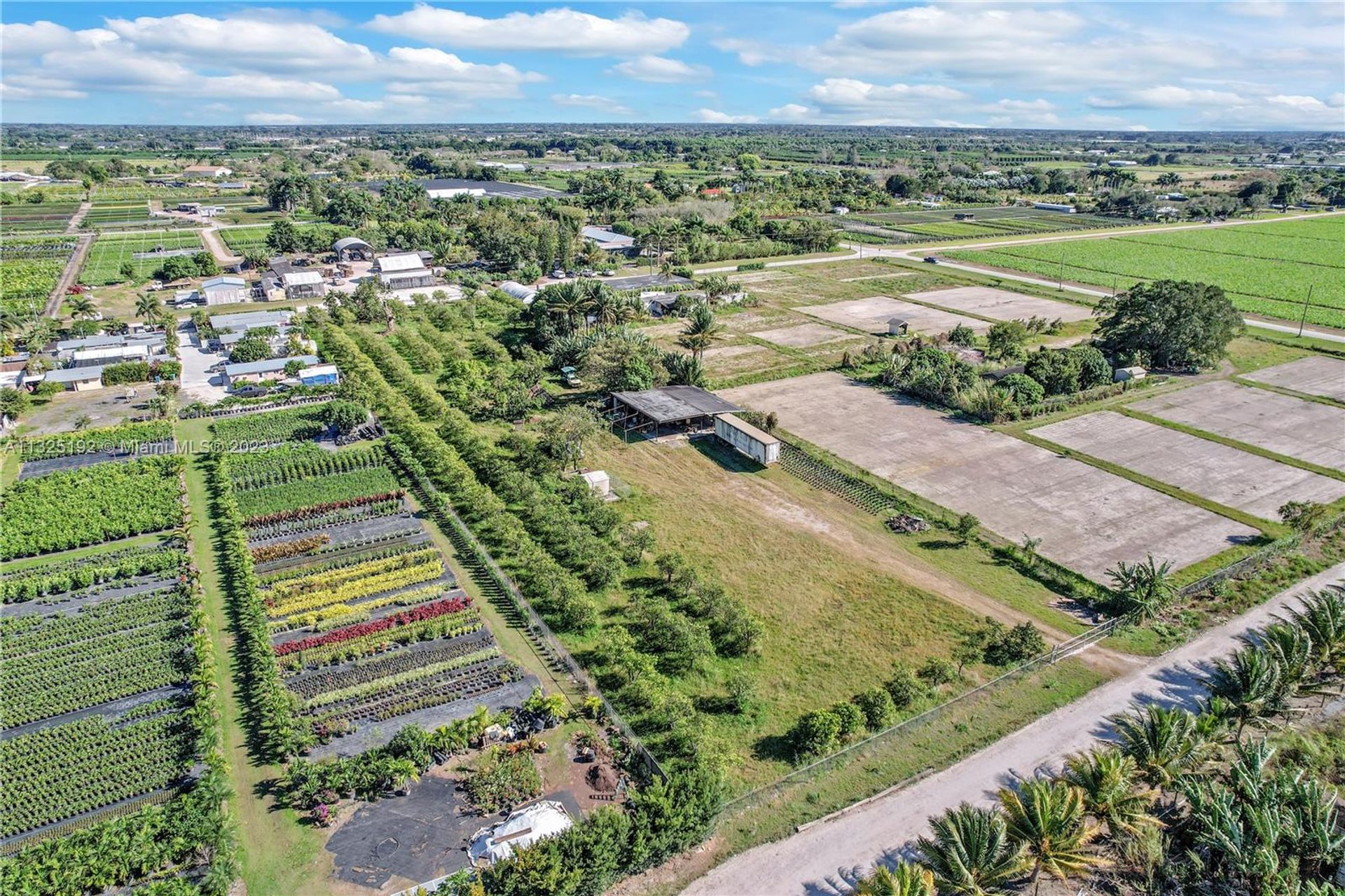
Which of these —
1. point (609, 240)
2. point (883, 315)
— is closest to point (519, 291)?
point (609, 240)

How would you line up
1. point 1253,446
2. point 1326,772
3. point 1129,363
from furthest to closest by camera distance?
point 1129,363, point 1253,446, point 1326,772

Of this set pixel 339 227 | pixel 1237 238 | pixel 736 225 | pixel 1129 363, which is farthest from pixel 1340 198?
pixel 339 227

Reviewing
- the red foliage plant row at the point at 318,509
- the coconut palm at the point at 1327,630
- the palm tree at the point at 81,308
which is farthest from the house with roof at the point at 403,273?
A: the coconut palm at the point at 1327,630

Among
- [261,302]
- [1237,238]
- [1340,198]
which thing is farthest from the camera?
[1340,198]

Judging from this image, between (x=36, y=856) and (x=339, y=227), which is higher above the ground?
(x=339, y=227)

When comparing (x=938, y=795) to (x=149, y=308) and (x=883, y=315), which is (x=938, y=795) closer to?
(x=883, y=315)

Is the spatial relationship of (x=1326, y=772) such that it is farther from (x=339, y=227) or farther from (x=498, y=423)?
(x=339, y=227)
